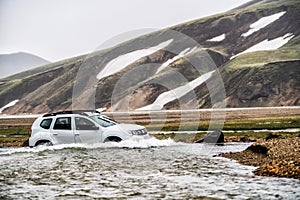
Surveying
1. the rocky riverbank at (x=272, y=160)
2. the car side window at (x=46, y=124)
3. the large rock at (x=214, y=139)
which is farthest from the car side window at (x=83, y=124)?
the large rock at (x=214, y=139)

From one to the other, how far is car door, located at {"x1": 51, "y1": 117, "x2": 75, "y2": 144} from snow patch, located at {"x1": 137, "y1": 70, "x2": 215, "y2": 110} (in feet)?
441

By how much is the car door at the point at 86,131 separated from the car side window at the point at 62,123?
0.49m

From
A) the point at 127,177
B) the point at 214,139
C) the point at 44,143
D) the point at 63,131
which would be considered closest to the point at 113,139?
the point at 63,131

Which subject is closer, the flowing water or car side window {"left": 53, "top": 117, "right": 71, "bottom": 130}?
the flowing water

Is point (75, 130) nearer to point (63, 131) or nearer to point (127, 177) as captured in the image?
point (63, 131)

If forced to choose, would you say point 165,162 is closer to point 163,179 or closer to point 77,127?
point 163,179

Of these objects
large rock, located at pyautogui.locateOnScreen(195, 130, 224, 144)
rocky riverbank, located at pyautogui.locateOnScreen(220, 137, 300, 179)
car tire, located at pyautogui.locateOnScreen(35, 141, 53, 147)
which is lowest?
large rock, located at pyautogui.locateOnScreen(195, 130, 224, 144)

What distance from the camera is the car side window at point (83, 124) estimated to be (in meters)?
25.5

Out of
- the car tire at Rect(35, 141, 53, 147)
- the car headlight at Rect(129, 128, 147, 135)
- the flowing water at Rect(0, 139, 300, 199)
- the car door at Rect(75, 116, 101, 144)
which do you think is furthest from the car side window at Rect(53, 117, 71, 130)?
the car headlight at Rect(129, 128, 147, 135)

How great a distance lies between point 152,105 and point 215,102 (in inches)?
1087

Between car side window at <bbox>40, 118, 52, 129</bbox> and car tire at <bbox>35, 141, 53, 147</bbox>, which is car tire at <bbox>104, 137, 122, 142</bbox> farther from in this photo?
car side window at <bbox>40, 118, 52, 129</bbox>

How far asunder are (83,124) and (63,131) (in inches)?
50.3

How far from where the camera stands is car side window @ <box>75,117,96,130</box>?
25.5 m

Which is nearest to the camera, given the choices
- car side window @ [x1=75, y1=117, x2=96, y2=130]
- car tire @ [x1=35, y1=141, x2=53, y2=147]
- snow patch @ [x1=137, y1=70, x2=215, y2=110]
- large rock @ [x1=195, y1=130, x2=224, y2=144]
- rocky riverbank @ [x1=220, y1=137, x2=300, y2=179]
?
rocky riverbank @ [x1=220, y1=137, x2=300, y2=179]
